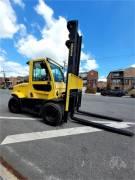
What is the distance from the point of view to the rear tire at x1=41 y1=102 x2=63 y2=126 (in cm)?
532

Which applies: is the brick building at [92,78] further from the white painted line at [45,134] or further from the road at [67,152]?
the road at [67,152]

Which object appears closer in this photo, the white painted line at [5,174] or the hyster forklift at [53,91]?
the white painted line at [5,174]

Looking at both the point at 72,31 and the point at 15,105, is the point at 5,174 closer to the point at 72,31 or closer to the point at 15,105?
the point at 72,31

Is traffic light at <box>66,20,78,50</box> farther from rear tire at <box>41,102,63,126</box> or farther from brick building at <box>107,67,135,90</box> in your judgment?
brick building at <box>107,67,135,90</box>

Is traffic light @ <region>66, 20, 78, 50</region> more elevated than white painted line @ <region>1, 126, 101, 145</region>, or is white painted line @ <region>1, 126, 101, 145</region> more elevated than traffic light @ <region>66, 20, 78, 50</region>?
traffic light @ <region>66, 20, 78, 50</region>

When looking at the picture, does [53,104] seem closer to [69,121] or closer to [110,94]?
[69,121]

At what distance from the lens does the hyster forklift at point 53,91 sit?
540 centimetres

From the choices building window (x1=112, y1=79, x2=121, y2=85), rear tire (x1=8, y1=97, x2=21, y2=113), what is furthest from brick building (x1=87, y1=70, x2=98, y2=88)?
rear tire (x1=8, y1=97, x2=21, y2=113)

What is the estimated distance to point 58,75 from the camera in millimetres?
6828

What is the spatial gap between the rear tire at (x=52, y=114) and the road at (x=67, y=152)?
29 centimetres

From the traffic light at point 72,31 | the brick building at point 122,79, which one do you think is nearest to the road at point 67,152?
the traffic light at point 72,31

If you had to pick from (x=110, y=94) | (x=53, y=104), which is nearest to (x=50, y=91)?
(x=53, y=104)

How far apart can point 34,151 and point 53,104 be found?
226 cm

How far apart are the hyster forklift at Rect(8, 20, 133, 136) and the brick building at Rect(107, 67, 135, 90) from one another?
46543 millimetres
